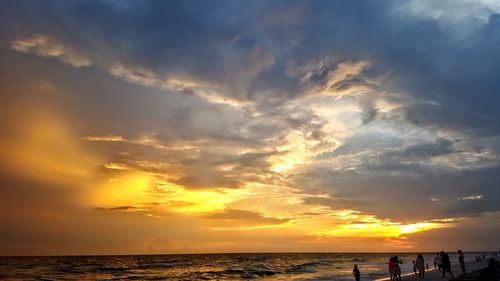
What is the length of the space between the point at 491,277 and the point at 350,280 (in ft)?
68.9

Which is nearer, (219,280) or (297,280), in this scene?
(297,280)

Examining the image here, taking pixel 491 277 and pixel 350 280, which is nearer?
pixel 491 277

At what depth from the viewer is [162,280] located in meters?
64.0

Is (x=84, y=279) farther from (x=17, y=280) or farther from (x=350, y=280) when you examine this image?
(x=350, y=280)

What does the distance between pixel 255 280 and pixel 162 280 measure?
16.0m

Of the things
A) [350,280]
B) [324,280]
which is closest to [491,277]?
[350,280]

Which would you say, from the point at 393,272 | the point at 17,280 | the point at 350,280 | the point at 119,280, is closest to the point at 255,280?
the point at 350,280

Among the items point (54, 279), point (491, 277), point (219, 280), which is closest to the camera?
point (491, 277)

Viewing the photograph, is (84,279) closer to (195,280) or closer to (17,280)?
(17,280)

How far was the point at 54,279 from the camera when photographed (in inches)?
2665

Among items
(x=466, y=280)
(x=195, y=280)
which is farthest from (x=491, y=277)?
(x=195, y=280)

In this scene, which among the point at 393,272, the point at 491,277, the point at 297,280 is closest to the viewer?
the point at 491,277

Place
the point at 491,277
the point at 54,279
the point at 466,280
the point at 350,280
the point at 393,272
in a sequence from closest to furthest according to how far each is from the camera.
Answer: the point at 466,280 → the point at 491,277 → the point at 393,272 → the point at 350,280 → the point at 54,279

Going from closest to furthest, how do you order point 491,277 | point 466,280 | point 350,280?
point 466,280 → point 491,277 → point 350,280
